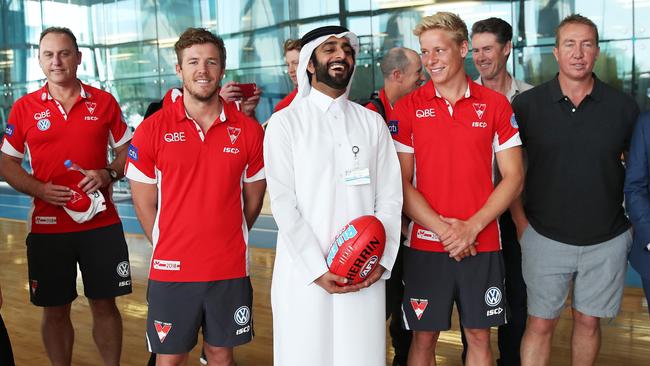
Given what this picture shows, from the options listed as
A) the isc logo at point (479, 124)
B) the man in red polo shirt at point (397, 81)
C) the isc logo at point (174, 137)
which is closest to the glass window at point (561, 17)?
the man in red polo shirt at point (397, 81)

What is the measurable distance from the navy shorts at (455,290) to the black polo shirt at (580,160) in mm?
399

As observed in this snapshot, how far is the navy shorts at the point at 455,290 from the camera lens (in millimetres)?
3109

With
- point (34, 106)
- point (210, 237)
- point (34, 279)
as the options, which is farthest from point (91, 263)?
point (210, 237)

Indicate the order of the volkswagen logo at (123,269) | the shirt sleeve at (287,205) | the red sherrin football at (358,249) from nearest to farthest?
the red sherrin football at (358,249) → the shirt sleeve at (287,205) → the volkswagen logo at (123,269)

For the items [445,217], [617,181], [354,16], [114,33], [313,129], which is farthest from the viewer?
[114,33]

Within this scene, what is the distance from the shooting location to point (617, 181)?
3277 mm

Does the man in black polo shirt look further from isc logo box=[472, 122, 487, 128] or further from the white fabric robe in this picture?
the white fabric robe

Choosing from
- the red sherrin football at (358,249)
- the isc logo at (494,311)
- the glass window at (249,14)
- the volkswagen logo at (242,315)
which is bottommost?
the isc logo at (494,311)

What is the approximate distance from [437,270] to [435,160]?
48 centimetres

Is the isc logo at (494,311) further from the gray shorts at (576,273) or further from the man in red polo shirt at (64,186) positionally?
the man in red polo shirt at (64,186)

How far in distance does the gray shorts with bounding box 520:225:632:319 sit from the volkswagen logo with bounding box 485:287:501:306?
35 centimetres

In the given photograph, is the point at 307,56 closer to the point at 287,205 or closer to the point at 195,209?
the point at 287,205

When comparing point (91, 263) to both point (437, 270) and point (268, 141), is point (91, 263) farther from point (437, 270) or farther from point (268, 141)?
point (437, 270)

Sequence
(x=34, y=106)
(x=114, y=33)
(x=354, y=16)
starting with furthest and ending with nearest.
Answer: (x=114, y=33) < (x=354, y=16) < (x=34, y=106)
